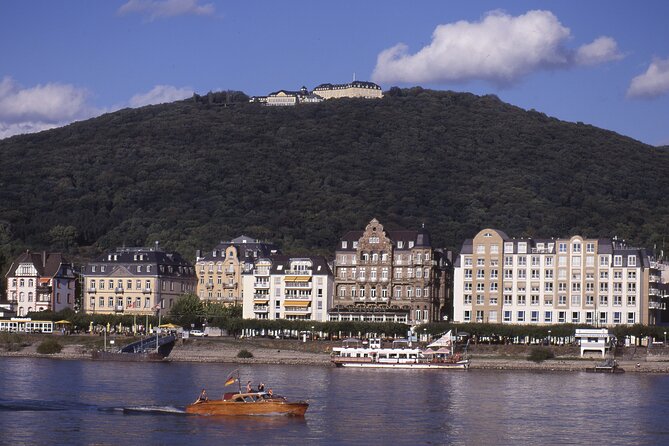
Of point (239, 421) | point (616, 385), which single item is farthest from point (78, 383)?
point (616, 385)

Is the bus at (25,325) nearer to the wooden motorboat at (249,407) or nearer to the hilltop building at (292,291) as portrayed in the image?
the hilltop building at (292,291)

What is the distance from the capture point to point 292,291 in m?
160

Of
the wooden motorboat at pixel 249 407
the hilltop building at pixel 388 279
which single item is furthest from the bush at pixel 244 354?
the wooden motorboat at pixel 249 407

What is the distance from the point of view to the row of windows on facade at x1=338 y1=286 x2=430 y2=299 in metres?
155

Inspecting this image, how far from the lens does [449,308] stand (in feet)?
526

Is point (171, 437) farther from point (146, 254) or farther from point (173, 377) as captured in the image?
point (146, 254)

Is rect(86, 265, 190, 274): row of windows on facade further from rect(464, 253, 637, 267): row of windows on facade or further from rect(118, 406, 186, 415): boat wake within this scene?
rect(118, 406, 186, 415): boat wake

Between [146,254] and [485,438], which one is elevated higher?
[146,254]

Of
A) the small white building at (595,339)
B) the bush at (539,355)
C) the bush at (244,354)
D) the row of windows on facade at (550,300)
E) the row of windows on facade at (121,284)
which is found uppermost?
the row of windows on facade at (121,284)

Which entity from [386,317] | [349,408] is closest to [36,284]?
[386,317]

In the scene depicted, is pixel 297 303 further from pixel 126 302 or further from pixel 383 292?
pixel 126 302

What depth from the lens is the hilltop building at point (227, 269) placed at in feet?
551

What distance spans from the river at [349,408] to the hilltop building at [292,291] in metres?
36.5

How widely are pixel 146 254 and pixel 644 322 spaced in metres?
60.9
